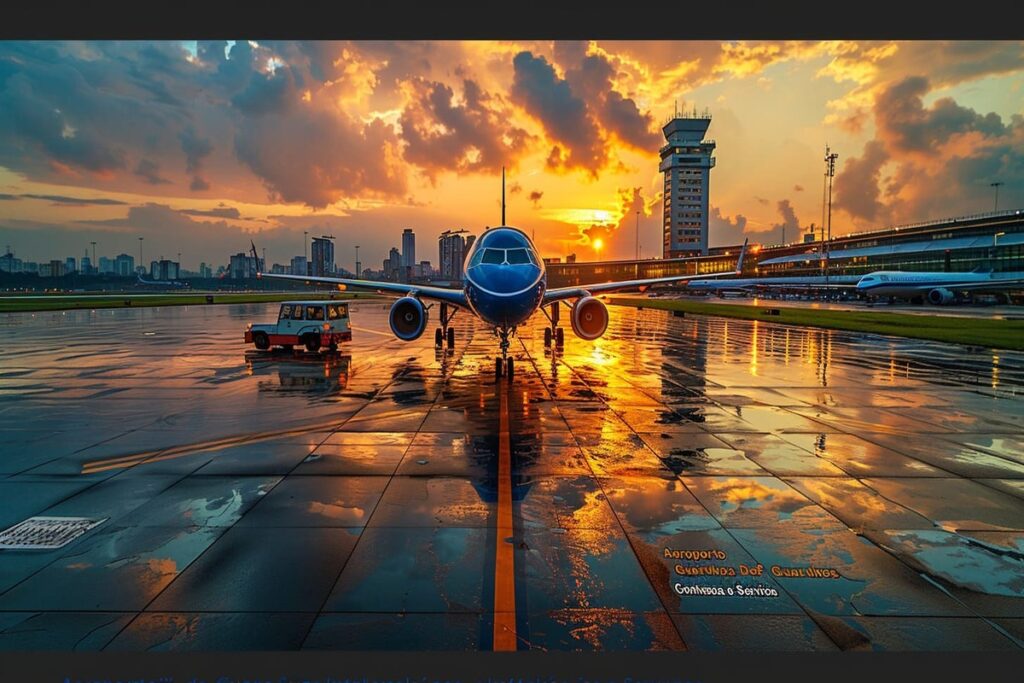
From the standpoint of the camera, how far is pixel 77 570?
585 cm

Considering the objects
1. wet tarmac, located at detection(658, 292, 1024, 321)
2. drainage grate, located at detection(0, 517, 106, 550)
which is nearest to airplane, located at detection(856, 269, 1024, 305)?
wet tarmac, located at detection(658, 292, 1024, 321)

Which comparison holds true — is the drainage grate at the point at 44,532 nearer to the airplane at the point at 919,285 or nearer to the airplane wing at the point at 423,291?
the airplane wing at the point at 423,291

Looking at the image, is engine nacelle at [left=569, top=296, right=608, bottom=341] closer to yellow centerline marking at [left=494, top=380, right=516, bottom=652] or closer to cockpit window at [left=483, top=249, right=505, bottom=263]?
cockpit window at [left=483, top=249, right=505, bottom=263]

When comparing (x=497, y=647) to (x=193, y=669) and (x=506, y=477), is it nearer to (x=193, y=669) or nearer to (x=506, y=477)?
(x=193, y=669)

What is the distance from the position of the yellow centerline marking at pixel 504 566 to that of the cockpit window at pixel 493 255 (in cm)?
722

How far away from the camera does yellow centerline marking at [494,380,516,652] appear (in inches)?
186

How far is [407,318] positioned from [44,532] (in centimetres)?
1378

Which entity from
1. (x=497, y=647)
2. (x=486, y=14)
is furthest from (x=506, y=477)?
(x=486, y=14)

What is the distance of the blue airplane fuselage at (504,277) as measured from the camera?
15.1 m

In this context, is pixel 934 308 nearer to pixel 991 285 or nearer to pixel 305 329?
pixel 991 285

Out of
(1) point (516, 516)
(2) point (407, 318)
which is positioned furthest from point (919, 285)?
(1) point (516, 516)

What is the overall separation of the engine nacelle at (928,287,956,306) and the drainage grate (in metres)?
88.8

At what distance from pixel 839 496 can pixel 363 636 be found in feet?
23.5

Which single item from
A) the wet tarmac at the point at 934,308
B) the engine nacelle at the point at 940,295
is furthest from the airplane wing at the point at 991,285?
the wet tarmac at the point at 934,308
